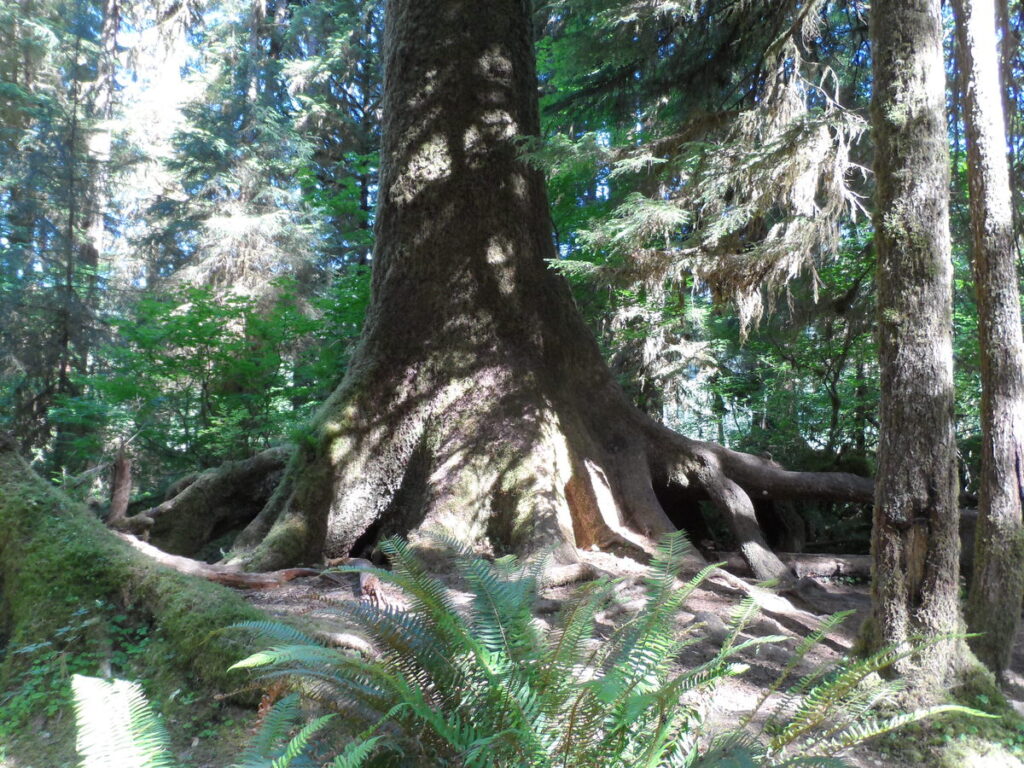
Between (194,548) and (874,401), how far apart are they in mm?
8223

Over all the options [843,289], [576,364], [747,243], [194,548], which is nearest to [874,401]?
[843,289]

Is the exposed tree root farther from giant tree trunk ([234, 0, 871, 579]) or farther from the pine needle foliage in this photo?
the pine needle foliage

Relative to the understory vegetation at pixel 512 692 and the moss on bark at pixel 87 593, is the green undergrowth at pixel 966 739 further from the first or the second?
the moss on bark at pixel 87 593

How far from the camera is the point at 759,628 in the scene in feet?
15.1

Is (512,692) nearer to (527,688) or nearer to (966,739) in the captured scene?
(527,688)

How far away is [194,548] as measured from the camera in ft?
23.1

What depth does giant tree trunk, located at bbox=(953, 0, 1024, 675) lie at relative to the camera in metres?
4.04

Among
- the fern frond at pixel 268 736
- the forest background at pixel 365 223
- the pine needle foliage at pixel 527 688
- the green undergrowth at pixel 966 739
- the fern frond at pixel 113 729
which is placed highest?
the forest background at pixel 365 223

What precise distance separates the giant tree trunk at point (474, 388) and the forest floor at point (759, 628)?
541 millimetres

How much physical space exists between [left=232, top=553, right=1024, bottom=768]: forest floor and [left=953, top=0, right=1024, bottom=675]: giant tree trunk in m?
0.46

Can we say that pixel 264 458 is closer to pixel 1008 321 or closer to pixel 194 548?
pixel 194 548

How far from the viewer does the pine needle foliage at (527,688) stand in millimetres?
2199

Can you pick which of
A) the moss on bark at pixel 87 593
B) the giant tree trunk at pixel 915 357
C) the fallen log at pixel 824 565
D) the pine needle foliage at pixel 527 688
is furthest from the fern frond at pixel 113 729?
the fallen log at pixel 824 565

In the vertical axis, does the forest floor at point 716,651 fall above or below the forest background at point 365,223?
below
